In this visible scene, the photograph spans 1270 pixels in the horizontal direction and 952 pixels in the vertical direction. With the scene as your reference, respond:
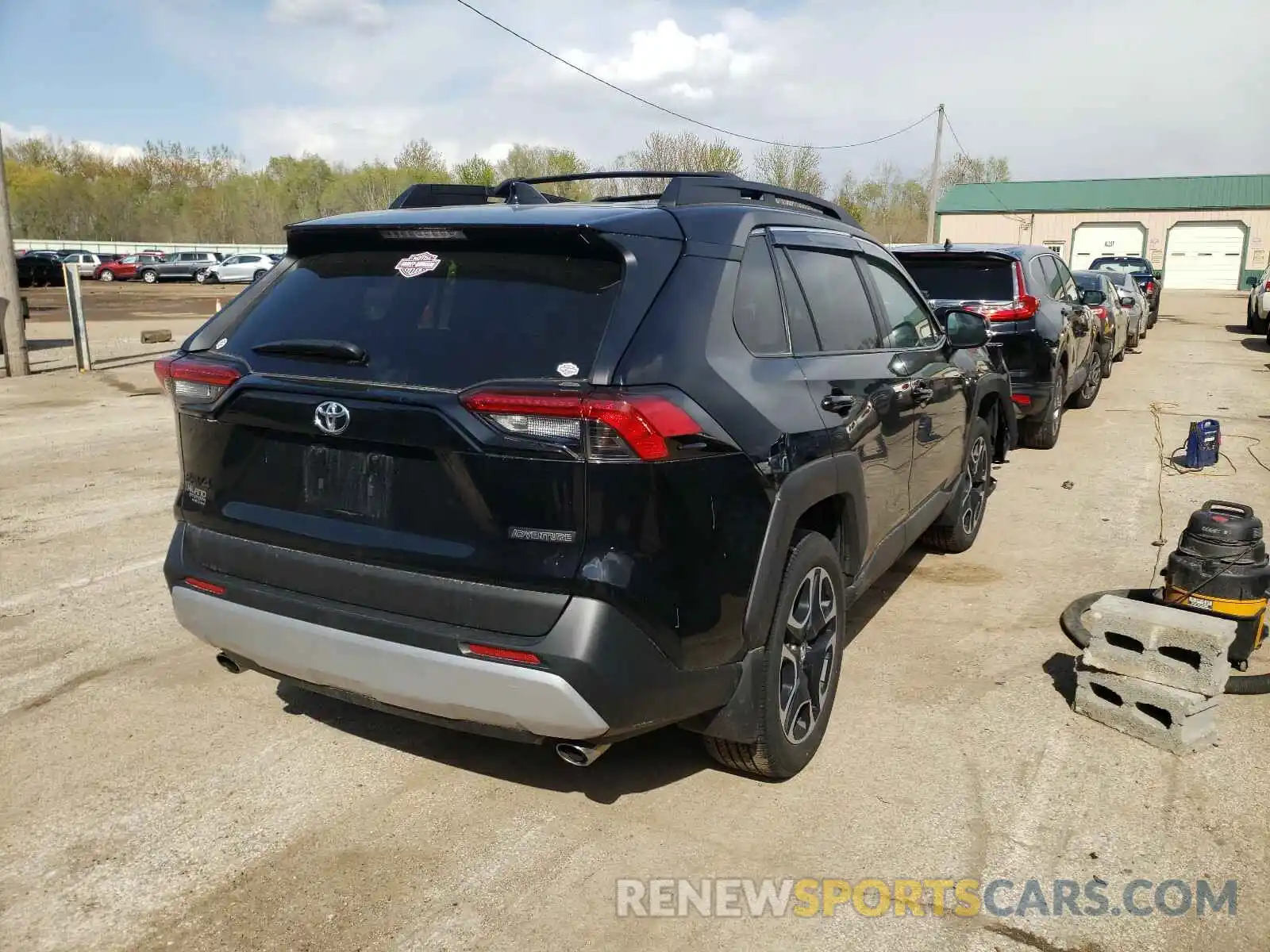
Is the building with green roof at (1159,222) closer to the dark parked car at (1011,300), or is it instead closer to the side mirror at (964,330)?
the dark parked car at (1011,300)

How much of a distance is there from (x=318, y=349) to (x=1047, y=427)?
785 cm

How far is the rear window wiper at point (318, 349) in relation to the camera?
2.83m

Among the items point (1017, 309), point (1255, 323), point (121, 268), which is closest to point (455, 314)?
point (1017, 309)

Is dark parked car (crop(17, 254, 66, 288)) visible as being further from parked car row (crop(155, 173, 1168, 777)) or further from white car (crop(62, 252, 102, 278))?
parked car row (crop(155, 173, 1168, 777))

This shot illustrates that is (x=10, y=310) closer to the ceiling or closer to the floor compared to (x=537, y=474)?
closer to the ceiling

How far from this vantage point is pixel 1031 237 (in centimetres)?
6056

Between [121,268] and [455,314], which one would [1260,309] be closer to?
[455,314]

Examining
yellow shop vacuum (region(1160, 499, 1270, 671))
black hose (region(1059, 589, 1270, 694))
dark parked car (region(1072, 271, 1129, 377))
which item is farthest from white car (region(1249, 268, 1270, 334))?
yellow shop vacuum (region(1160, 499, 1270, 671))

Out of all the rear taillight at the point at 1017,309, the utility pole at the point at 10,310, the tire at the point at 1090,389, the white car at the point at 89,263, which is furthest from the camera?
the white car at the point at 89,263

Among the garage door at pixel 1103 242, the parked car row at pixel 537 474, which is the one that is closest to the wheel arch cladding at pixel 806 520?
the parked car row at pixel 537 474

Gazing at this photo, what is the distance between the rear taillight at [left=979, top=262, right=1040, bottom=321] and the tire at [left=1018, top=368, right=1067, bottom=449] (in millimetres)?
790

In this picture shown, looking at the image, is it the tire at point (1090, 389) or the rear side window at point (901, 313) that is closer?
the rear side window at point (901, 313)

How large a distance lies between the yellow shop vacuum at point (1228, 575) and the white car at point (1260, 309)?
18.2 m

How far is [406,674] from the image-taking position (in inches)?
106
